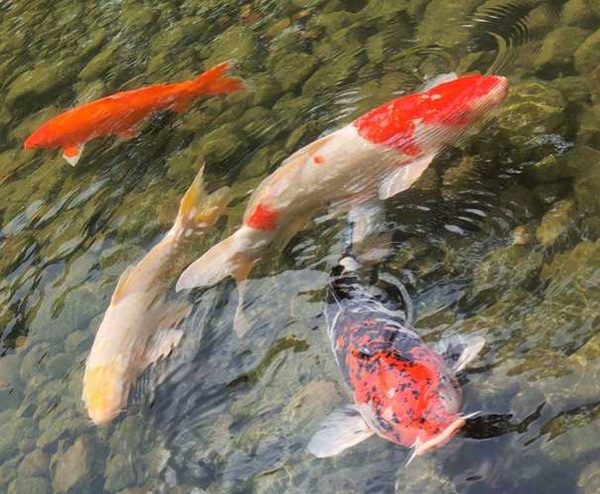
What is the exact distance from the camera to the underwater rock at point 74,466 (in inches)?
188

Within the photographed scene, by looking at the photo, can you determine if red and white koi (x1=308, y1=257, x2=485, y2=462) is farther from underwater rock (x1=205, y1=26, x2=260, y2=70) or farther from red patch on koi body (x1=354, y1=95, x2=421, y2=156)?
underwater rock (x1=205, y1=26, x2=260, y2=70)

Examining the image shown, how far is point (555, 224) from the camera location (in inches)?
181

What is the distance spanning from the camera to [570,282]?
170 inches

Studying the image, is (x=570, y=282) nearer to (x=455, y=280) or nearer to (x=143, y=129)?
(x=455, y=280)

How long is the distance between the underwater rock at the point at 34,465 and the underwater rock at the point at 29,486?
0.03m

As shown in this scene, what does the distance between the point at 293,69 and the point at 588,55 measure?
7.60 feet

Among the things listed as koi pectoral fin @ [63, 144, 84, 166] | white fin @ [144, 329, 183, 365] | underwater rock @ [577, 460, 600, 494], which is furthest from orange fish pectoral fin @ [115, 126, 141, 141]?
underwater rock @ [577, 460, 600, 494]

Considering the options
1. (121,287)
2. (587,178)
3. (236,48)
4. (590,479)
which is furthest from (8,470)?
(236,48)

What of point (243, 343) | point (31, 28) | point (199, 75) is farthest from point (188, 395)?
point (31, 28)

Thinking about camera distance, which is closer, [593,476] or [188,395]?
[593,476]

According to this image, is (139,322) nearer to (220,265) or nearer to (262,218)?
(220,265)

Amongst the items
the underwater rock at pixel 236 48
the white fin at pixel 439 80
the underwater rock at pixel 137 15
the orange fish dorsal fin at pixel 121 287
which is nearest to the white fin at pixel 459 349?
the white fin at pixel 439 80

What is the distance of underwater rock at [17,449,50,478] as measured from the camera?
16.1ft

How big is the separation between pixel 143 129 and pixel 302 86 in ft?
4.44
